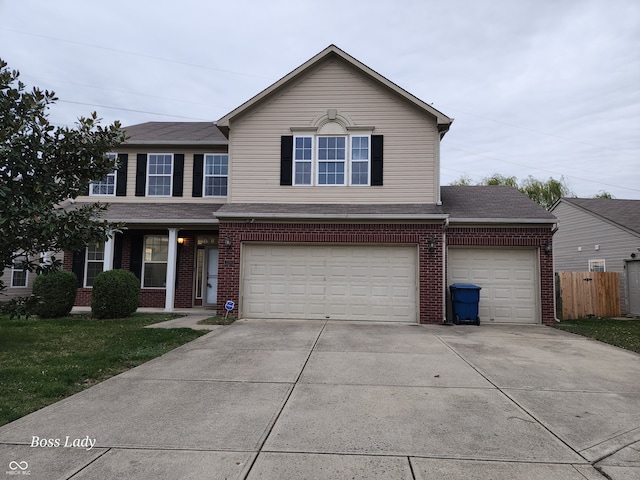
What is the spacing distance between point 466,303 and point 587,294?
7.23 metres

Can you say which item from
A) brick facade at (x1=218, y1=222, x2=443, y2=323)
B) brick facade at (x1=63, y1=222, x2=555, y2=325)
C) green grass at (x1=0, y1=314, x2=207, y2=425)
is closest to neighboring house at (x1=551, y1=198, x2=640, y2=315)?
brick facade at (x1=63, y1=222, x2=555, y2=325)

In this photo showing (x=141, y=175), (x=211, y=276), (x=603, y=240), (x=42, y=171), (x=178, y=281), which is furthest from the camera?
(x=603, y=240)

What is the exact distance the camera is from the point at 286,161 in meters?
12.4

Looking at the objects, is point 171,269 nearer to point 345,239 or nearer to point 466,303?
point 345,239

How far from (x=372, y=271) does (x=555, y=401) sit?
6.99 meters

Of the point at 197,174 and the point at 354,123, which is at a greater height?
the point at 354,123

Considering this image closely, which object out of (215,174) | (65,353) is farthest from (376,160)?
(65,353)

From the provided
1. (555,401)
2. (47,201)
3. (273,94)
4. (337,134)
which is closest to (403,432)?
(555,401)

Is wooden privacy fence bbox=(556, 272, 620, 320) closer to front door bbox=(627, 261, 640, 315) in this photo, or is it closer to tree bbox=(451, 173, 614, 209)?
front door bbox=(627, 261, 640, 315)

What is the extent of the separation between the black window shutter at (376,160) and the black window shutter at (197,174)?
251 inches

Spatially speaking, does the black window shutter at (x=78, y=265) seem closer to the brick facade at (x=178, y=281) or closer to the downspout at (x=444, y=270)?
the brick facade at (x=178, y=281)

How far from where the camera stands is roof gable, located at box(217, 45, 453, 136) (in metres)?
12.0

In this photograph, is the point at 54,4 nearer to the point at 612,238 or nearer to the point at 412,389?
the point at 412,389

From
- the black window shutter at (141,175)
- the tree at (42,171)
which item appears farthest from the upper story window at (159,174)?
the tree at (42,171)
